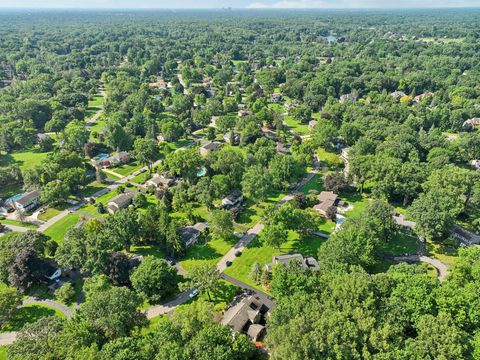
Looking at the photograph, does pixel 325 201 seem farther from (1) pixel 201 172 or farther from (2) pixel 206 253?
(1) pixel 201 172

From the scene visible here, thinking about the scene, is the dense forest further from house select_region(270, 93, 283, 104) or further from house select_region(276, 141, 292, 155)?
house select_region(270, 93, 283, 104)

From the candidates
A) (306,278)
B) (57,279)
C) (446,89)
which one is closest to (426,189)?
(306,278)

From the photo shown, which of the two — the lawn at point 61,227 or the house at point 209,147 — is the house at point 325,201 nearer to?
the house at point 209,147

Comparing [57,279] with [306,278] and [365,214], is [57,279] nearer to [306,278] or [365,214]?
[306,278]

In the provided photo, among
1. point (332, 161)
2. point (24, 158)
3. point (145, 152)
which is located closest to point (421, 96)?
point (332, 161)

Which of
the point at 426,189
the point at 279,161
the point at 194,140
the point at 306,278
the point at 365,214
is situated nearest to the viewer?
the point at 306,278

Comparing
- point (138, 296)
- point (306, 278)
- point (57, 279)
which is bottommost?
point (57, 279)

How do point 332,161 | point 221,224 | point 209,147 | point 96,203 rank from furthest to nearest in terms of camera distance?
point 209,147 → point 332,161 → point 96,203 → point 221,224
